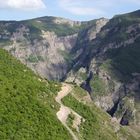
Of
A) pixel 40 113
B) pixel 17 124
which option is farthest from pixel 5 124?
pixel 40 113

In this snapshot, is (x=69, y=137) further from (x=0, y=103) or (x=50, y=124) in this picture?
(x=0, y=103)

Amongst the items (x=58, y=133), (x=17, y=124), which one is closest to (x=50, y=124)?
(x=58, y=133)

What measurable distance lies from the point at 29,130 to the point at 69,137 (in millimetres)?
20131

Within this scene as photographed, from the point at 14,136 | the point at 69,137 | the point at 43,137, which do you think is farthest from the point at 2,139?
the point at 69,137

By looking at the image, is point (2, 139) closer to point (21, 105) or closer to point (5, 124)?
point (5, 124)

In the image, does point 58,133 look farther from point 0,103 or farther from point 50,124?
point 0,103

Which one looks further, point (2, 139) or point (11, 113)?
point (11, 113)

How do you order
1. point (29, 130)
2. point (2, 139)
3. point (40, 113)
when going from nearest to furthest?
1. point (2, 139)
2. point (29, 130)
3. point (40, 113)

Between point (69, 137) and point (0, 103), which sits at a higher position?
point (0, 103)

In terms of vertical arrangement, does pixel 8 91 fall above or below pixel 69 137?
above

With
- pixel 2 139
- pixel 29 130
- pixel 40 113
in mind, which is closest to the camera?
pixel 2 139

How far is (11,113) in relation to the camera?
18650 centimetres

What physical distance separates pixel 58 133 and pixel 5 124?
23.3 m

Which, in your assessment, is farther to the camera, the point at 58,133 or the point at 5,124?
the point at 58,133
